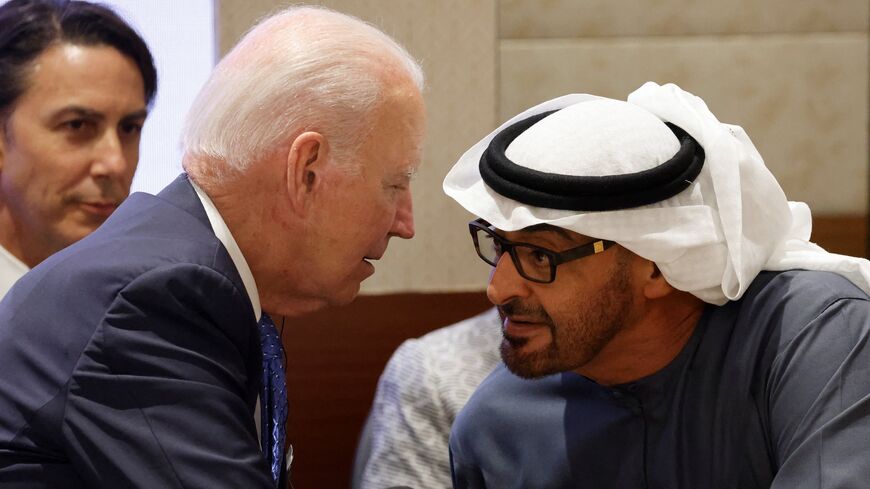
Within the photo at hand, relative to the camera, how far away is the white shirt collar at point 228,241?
165cm

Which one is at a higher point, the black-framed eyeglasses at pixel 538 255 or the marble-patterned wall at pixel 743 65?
the marble-patterned wall at pixel 743 65

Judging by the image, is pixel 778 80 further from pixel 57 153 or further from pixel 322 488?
pixel 57 153

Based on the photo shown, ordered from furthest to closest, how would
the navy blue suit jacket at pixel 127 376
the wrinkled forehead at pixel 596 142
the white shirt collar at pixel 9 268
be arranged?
the white shirt collar at pixel 9 268, the wrinkled forehead at pixel 596 142, the navy blue suit jacket at pixel 127 376

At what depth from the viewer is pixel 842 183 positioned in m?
3.83

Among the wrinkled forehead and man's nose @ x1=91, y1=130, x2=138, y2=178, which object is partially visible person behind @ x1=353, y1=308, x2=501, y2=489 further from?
the wrinkled forehead

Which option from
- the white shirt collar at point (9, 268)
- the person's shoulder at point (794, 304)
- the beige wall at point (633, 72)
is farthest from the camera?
the beige wall at point (633, 72)

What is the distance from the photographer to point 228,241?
1650 millimetres

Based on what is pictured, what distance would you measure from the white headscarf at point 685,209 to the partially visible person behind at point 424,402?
1016 millimetres

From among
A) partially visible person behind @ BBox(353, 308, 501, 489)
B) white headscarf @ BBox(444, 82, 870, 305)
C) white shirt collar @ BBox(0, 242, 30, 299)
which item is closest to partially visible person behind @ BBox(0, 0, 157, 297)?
white shirt collar @ BBox(0, 242, 30, 299)

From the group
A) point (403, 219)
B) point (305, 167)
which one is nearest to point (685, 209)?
point (403, 219)

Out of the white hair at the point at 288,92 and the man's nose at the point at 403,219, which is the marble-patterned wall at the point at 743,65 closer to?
the man's nose at the point at 403,219

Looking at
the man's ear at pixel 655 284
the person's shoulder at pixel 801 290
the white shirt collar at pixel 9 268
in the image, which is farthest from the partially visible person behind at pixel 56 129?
the person's shoulder at pixel 801 290

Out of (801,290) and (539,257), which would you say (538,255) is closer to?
(539,257)

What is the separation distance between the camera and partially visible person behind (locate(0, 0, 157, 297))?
2.58 m
